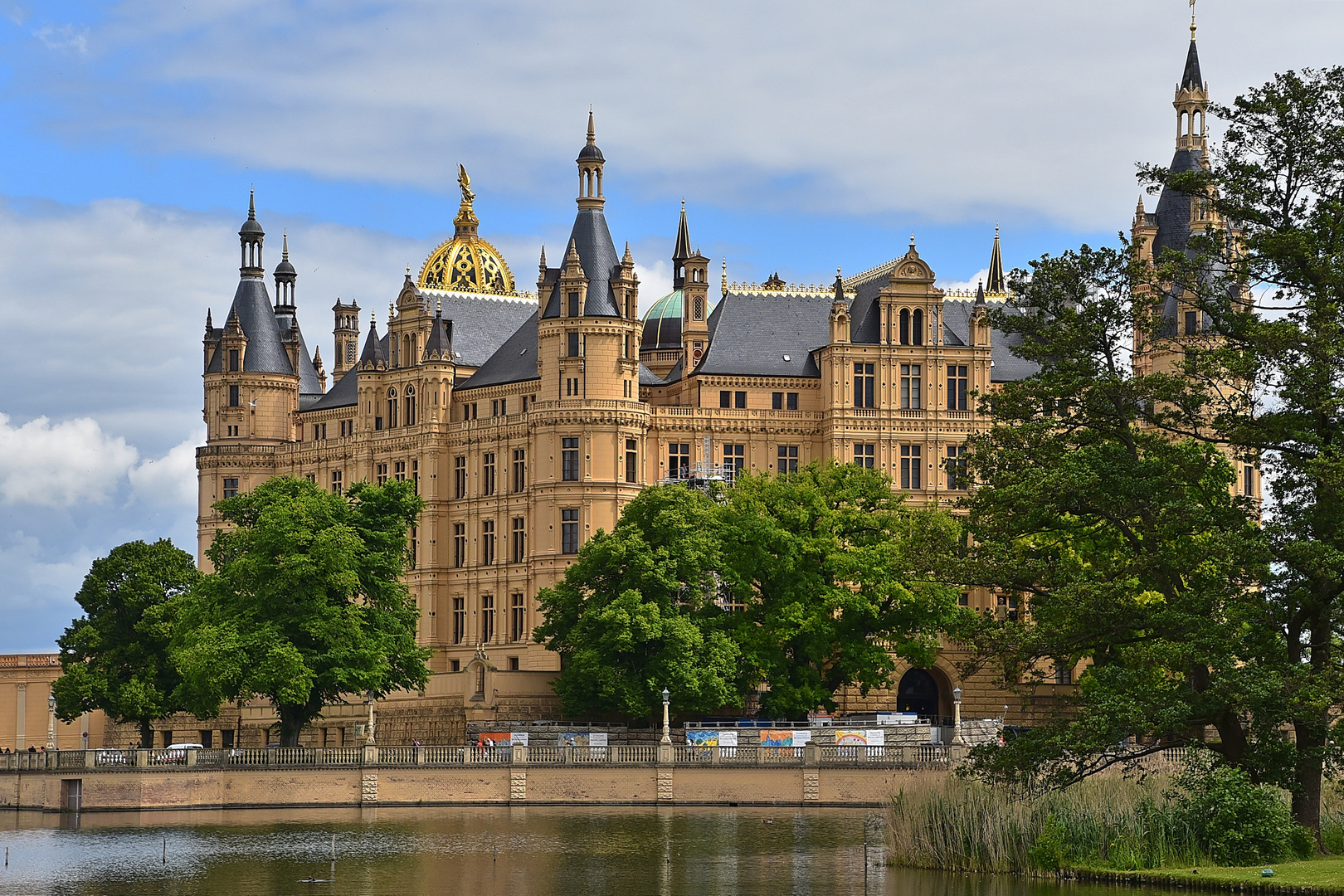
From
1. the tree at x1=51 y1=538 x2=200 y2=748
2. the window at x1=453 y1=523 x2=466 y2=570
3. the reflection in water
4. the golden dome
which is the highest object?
the golden dome

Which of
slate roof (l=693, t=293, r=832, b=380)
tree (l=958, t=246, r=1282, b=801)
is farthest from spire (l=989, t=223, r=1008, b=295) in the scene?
tree (l=958, t=246, r=1282, b=801)

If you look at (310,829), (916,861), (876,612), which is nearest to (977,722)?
(876,612)

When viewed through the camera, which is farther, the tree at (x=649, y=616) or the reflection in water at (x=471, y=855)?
the tree at (x=649, y=616)

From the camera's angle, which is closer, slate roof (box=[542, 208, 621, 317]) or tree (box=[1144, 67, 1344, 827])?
tree (box=[1144, 67, 1344, 827])

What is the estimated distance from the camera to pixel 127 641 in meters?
99.4

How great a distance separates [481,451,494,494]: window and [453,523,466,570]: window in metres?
2.38

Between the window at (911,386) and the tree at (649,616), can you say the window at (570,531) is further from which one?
the window at (911,386)

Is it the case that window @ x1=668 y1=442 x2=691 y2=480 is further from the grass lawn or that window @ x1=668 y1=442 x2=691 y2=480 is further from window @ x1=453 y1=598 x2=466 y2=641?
the grass lawn

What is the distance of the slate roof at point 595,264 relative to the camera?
109188mm

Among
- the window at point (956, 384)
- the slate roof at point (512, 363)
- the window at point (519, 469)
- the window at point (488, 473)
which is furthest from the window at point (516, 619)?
the window at point (956, 384)

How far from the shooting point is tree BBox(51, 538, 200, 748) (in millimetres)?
97938

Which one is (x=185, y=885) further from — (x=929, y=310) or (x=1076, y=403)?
(x=929, y=310)

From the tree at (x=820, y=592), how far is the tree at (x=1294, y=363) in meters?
40.3

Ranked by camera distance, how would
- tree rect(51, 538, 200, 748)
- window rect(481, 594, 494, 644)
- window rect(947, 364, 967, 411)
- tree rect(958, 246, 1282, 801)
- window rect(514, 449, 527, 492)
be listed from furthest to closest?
window rect(481, 594, 494, 644) → window rect(514, 449, 527, 492) → window rect(947, 364, 967, 411) → tree rect(51, 538, 200, 748) → tree rect(958, 246, 1282, 801)
